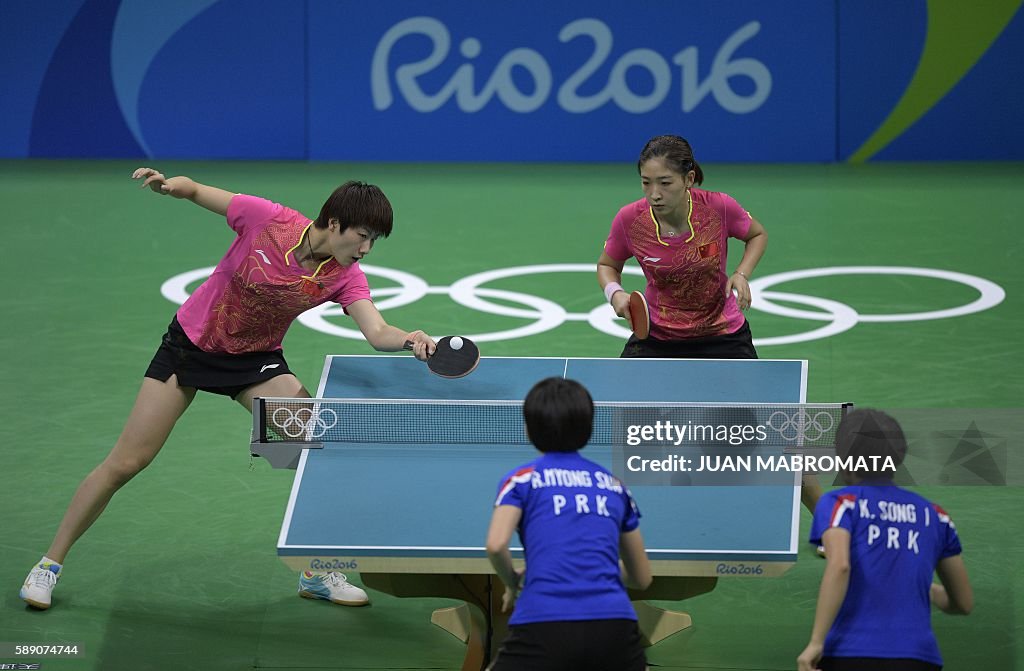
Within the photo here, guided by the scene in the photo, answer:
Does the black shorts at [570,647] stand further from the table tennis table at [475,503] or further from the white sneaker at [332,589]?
the white sneaker at [332,589]

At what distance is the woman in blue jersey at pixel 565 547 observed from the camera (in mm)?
3922

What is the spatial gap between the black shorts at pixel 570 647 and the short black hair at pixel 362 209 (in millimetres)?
1854

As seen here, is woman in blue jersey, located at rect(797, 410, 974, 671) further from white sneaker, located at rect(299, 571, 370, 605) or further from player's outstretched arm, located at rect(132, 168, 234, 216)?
player's outstretched arm, located at rect(132, 168, 234, 216)

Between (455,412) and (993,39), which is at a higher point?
(993,39)

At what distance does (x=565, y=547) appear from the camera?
3.97 metres

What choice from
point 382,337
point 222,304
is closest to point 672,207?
point 382,337

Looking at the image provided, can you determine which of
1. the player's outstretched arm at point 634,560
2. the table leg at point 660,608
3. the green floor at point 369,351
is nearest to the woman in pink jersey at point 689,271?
the green floor at point 369,351

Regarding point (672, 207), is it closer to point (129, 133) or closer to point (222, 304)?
point (222, 304)

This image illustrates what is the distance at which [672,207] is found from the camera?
618cm

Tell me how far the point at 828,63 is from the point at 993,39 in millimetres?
1608

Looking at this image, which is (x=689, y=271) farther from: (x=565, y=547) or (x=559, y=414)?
(x=565, y=547)

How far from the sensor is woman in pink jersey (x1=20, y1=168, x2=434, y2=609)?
5625mm

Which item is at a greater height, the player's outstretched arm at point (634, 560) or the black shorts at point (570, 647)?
the player's outstretched arm at point (634, 560)

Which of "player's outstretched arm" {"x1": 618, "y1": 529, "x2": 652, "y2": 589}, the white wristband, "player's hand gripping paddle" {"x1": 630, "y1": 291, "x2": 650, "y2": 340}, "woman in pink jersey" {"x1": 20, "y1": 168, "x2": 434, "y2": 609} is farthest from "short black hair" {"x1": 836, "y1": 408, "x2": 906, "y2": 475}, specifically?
the white wristband
